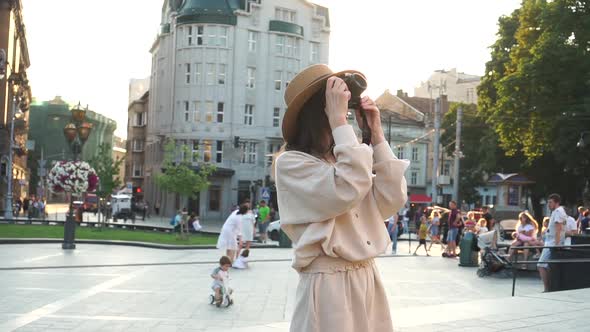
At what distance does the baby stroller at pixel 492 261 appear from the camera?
1916 centimetres

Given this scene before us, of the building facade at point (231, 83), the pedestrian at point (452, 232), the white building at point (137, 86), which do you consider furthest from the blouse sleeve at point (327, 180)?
the white building at point (137, 86)

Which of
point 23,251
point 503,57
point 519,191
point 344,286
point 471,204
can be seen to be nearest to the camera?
point 344,286

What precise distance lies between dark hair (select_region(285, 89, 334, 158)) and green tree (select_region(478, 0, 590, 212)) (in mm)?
34320

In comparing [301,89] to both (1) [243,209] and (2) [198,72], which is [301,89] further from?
(2) [198,72]

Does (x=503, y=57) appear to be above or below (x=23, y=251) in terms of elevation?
above

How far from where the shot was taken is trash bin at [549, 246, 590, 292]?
14.8 metres

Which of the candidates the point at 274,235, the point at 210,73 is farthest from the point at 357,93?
the point at 210,73

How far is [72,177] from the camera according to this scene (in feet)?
90.0

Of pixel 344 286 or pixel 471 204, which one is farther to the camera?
pixel 471 204

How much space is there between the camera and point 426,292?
15.8 m

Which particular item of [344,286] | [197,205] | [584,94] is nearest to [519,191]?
[584,94]

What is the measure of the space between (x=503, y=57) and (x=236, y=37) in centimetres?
2560

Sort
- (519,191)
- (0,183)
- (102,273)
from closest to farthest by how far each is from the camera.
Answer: (102,273)
(519,191)
(0,183)

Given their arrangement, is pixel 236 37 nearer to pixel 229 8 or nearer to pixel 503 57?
pixel 229 8
